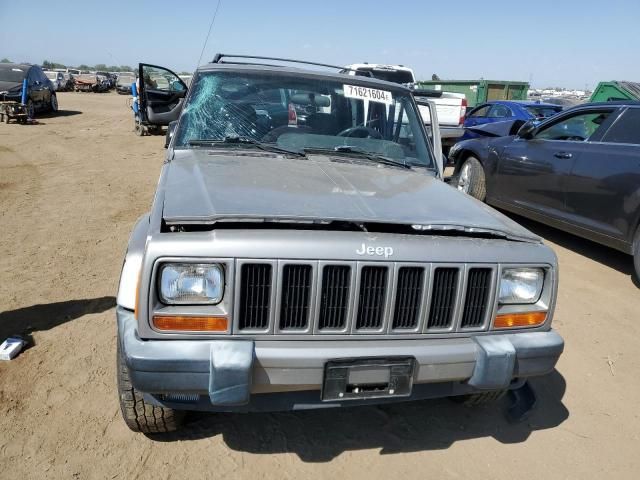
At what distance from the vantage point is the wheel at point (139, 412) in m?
2.41

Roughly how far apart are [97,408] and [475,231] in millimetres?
2250

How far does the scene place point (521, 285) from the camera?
2.46 meters

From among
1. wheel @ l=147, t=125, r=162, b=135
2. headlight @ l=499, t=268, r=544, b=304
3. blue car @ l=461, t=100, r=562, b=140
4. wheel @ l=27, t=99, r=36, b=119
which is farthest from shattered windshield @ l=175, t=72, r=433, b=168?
wheel @ l=27, t=99, r=36, b=119

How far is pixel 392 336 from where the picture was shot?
2271mm

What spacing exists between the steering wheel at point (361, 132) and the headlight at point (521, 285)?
1.65 metres

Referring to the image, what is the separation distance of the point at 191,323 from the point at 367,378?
782mm

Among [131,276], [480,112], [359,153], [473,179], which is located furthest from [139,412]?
[480,112]

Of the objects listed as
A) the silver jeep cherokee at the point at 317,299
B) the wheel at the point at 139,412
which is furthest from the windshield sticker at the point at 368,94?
the wheel at the point at 139,412

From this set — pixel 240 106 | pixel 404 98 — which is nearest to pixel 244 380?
pixel 240 106

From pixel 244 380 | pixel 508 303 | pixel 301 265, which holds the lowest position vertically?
pixel 244 380

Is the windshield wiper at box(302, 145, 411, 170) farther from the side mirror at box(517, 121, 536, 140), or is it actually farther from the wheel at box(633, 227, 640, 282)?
the side mirror at box(517, 121, 536, 140)

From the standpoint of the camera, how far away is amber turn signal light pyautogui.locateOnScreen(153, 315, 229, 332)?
209 cm

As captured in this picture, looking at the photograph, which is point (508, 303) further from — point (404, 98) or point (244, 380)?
point (404, 98)

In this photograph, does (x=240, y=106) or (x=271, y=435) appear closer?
(x=271, y=435)
